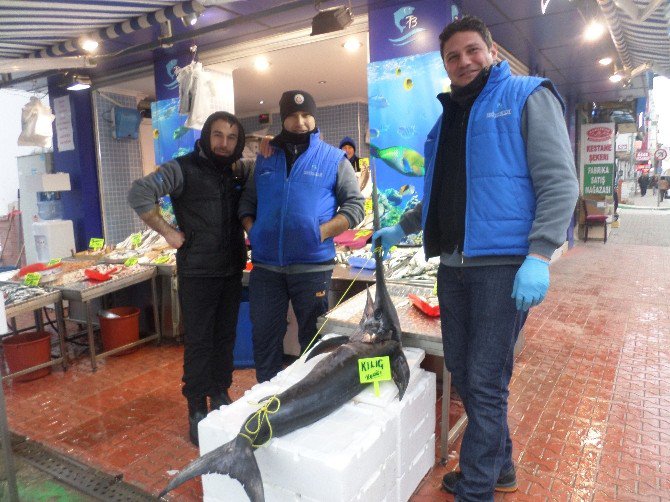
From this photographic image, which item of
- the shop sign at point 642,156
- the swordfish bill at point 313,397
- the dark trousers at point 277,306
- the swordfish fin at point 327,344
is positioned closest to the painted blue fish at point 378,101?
the dark trousers at point 277,306

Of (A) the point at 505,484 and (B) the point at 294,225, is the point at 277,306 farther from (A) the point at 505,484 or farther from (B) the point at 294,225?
(A) the point at 505,484

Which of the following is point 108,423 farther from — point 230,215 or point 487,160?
point 487,160

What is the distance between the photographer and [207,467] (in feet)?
5.27

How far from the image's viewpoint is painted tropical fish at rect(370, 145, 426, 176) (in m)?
4.76

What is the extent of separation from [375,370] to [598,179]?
37.6ft

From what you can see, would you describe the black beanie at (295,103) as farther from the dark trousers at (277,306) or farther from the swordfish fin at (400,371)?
the swordfish fin at (400,371)

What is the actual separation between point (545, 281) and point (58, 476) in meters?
2.79

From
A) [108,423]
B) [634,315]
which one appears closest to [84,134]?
[108,423]

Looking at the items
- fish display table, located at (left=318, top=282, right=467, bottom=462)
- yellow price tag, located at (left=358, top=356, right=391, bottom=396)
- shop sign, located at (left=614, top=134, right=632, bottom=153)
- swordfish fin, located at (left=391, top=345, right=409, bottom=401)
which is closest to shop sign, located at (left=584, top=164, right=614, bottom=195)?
fish display table, located at (left=318, top=282, right=467, bottom=462)

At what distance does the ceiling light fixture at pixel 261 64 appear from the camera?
6.38 metres

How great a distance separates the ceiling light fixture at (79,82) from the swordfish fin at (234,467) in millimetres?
6413

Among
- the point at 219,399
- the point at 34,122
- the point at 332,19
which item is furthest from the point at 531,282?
the point at 34,122

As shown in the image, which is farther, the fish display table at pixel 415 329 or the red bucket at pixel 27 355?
the red bucket at pixel 27 355

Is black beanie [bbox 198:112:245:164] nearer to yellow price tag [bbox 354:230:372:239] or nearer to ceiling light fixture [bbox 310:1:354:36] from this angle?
ceiling light fixture [bbox 310:1:354:36]
